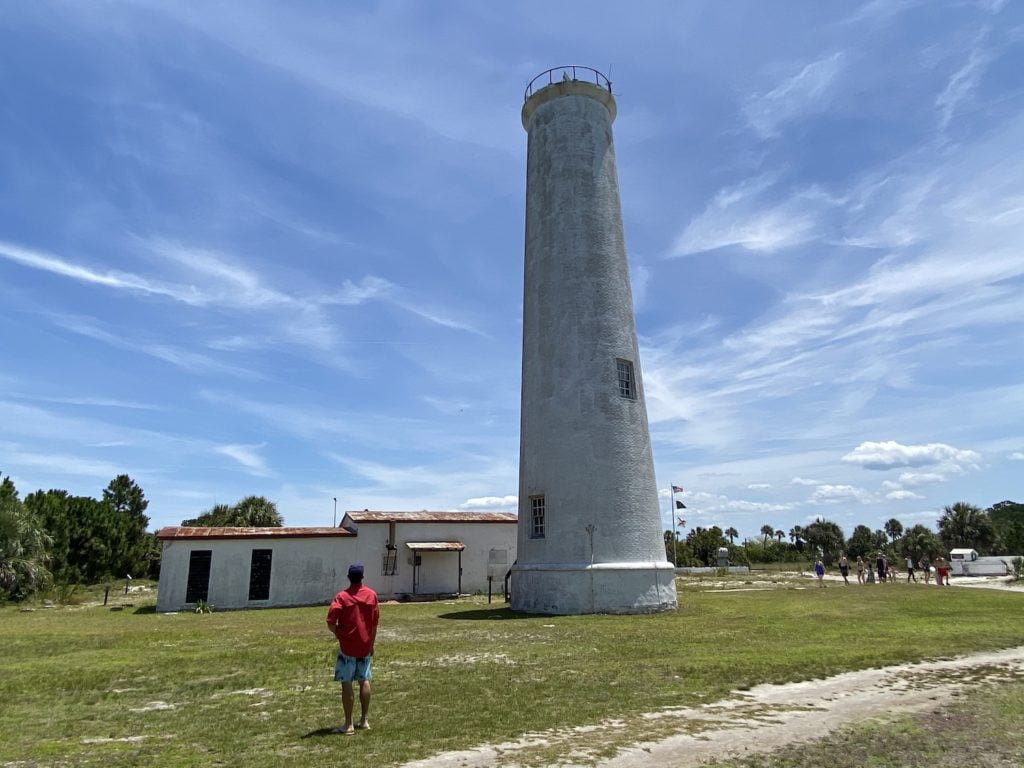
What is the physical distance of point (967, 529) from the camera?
2470 inches

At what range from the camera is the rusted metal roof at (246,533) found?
2489cm

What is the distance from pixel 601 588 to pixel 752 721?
1152 cm

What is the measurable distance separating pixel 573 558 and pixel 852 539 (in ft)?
233

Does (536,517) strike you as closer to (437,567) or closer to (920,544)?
(437,567)

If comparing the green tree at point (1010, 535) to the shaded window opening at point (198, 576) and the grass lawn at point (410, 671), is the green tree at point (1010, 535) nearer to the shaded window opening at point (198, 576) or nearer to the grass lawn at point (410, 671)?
the grass lawn at point (410, 671)

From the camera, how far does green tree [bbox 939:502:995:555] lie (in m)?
62.4

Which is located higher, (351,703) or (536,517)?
(536,517)

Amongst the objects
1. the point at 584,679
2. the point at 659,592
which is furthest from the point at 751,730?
the point at 659,592

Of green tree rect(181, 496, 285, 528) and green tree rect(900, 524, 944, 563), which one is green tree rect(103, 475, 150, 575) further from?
green tree rect(900, 524, 944, 563)

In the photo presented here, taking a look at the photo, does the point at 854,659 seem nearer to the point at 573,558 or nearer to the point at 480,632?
the point at 480,632

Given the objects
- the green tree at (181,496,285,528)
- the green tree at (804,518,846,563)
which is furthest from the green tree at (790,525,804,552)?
the green tree at (181,496,285,528)

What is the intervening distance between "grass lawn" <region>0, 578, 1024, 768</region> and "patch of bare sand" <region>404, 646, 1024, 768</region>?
1.05 ft

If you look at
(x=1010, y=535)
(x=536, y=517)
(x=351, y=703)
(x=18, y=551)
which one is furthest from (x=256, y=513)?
(x=1010, y=535)

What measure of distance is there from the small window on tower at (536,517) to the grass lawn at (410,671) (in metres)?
2.48
